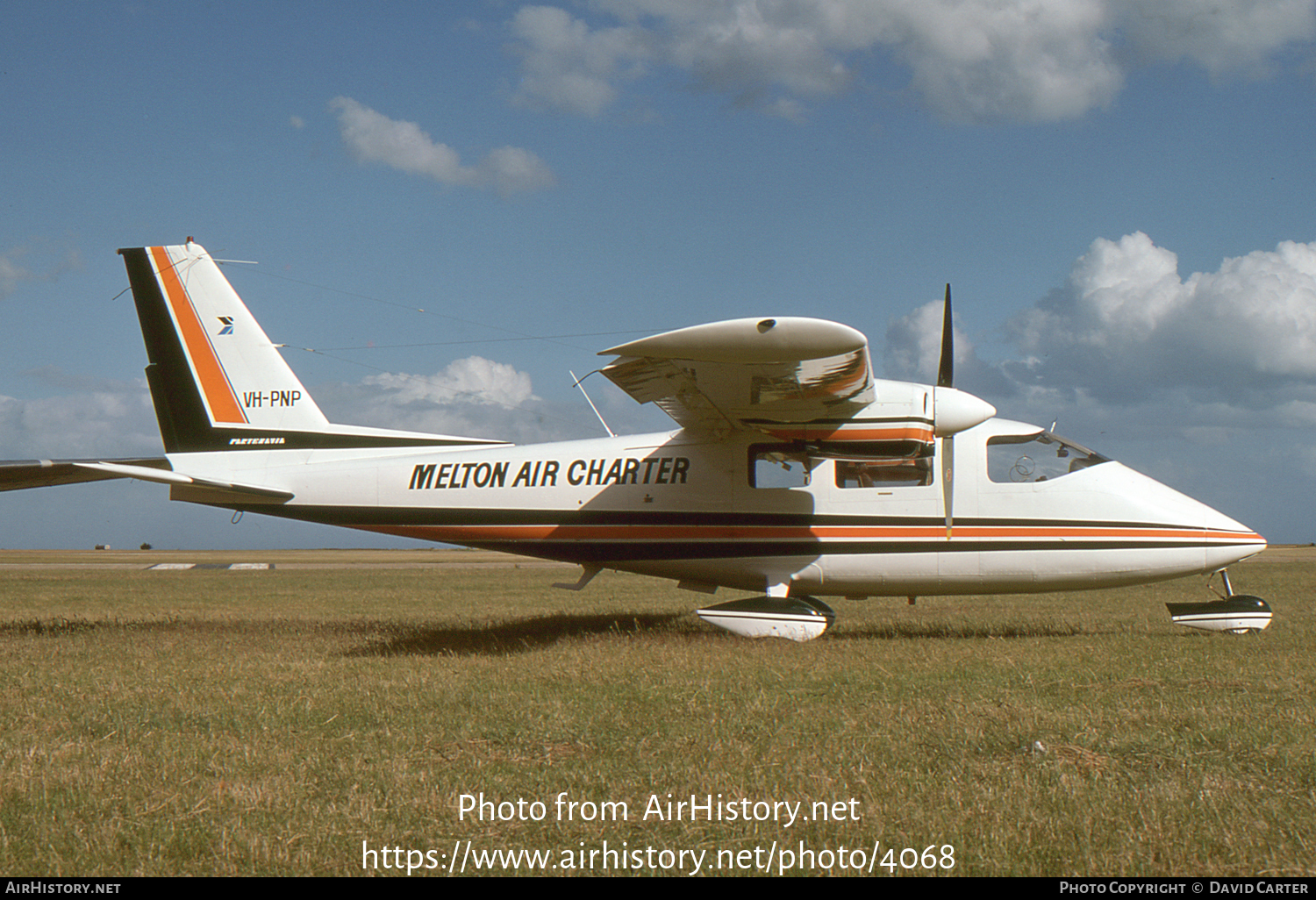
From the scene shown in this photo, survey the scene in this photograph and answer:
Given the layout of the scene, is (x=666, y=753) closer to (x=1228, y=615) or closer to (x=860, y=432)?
(x=860, y=432)

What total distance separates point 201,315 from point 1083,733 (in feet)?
39.0

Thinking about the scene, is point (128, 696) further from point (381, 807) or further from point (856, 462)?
point (856, 462)

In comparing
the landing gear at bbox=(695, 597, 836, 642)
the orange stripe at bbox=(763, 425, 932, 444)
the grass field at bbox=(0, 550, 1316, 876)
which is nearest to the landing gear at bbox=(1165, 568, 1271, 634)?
the grass field at bbox=(0, 550, 1316, 876)

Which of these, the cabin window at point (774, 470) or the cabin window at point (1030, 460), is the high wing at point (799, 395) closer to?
the cabin window at point (774, 470)

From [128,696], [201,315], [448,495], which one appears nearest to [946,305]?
[448,495]

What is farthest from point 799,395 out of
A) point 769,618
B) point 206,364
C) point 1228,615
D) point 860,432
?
point 206,364

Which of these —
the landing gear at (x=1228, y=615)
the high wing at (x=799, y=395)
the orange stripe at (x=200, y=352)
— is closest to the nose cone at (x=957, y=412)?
the high wing at (x=799, y=395)

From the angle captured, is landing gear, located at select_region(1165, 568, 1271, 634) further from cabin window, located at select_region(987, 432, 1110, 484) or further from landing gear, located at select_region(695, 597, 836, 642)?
landing gear, located at select_region(695, 597, 836, 642)

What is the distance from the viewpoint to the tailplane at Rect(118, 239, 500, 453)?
12266 millimetres

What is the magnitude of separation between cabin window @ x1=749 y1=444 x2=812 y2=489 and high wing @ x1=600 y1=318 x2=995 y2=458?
38 cm

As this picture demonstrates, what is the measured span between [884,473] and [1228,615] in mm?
4442

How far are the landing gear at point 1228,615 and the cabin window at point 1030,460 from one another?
6.74 feet

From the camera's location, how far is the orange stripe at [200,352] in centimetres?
1227

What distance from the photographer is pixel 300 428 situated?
1247 centimetres
